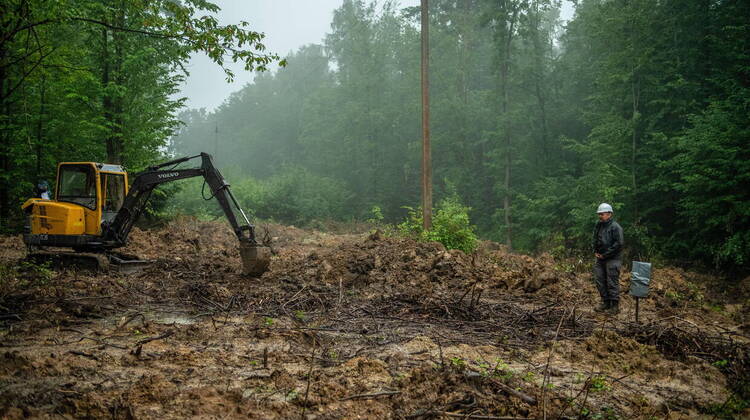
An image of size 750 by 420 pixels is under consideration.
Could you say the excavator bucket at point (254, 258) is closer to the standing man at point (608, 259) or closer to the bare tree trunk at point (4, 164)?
the standing man at point (608, 259)

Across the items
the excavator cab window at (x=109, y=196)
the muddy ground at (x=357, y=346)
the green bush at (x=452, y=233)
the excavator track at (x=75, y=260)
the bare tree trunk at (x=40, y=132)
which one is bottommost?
the muddy ground at (x=357, y=346)

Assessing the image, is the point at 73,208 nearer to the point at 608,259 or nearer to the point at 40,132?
the point at 40,132

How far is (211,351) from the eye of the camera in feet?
17.2

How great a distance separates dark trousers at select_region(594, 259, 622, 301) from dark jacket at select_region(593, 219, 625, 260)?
0.13 m

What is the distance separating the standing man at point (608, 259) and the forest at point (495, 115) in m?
5.66

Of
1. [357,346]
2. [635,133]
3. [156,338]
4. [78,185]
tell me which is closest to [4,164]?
[78,185]

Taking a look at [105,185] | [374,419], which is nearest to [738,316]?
[374,419]

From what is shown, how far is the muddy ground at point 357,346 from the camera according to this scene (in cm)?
385

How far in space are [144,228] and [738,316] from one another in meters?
19.2

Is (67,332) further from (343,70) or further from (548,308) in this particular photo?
(343,70)

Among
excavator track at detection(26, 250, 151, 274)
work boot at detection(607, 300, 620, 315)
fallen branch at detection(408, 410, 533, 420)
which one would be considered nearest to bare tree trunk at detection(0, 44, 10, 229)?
excavator track at detection(26, 250, 151, 274)

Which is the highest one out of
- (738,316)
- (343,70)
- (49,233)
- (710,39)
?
(343,70)

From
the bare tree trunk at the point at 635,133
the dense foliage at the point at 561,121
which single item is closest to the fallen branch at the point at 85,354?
the dense foliage at the point at 561,121

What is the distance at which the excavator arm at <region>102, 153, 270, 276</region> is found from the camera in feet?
30.1
